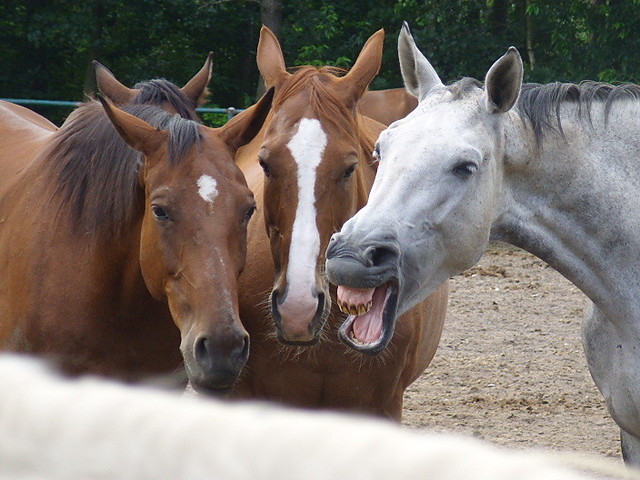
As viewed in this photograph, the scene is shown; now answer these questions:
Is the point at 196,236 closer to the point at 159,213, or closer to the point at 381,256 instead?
the point at 159,213

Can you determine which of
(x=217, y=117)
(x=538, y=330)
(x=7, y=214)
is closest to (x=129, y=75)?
(x=217, y=117)

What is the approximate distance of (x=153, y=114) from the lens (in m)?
3.26

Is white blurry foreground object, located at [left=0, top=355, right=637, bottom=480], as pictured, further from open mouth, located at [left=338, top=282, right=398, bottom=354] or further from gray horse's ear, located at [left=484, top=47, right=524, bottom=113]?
gray horse's ear, located at [left=484, top=47, right=524, bottom=113]

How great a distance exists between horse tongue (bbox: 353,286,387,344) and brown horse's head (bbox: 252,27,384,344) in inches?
8.7

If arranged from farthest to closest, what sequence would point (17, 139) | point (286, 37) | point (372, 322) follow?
point (286, 37) < point (17, 139) < point (372, 322)

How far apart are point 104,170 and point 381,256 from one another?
44.6 inches

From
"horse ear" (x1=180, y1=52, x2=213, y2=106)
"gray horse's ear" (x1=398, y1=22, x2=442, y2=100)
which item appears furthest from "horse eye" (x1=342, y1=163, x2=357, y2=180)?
"horse ear" (x1=180, y1=52, x2=213, y2=106)

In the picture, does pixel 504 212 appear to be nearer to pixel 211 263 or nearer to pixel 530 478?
pixel 211 263

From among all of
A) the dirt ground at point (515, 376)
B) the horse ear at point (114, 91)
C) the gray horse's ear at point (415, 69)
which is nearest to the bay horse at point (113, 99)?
the horse ear at point (114, 91)

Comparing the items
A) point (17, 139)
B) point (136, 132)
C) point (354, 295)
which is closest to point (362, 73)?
point (136, 132)

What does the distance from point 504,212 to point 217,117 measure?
11351 millimetres

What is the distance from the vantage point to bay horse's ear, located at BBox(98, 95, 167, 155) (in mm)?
3008

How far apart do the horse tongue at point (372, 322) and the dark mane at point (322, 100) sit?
707mm

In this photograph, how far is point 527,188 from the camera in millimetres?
2848
